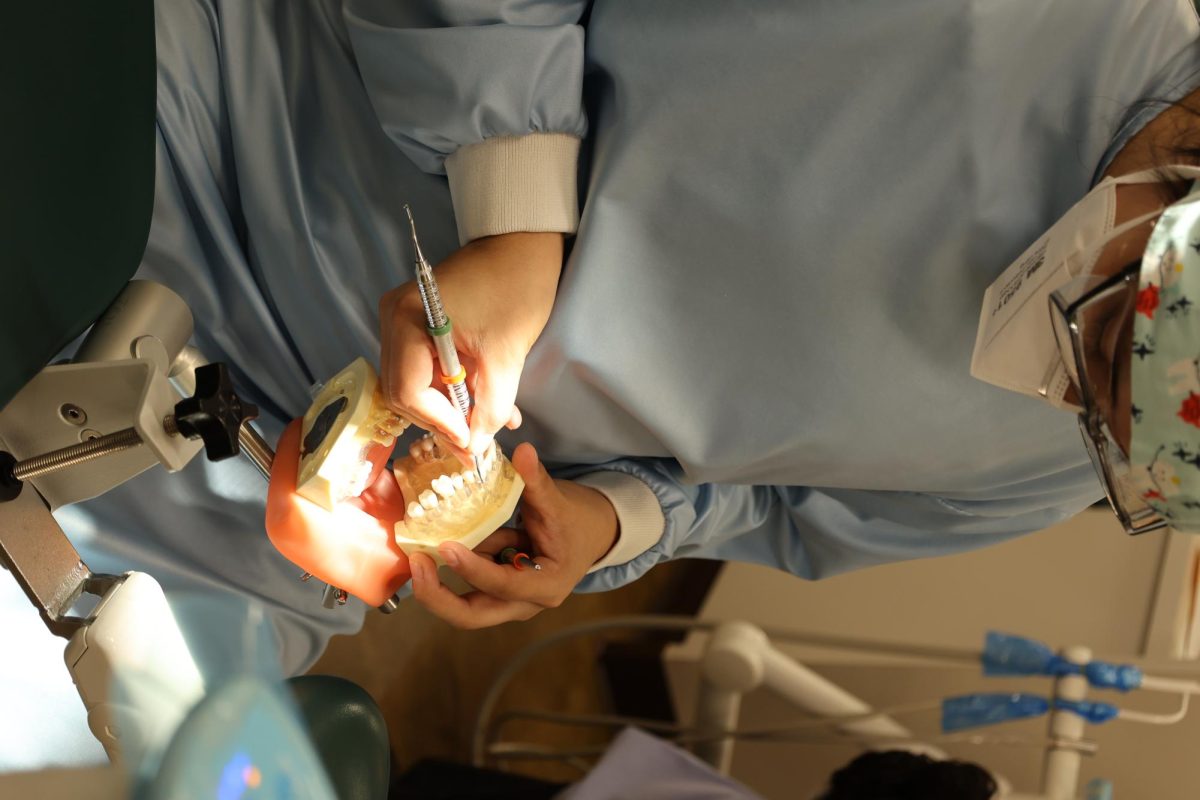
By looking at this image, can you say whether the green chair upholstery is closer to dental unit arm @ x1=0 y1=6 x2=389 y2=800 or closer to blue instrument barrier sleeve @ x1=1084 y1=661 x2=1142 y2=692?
dental unit arm @ x1=0 y1=6 x2=389 y2=800

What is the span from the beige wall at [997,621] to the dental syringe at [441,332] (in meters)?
1.54

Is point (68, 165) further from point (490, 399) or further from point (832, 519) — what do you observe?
point (832, 519)

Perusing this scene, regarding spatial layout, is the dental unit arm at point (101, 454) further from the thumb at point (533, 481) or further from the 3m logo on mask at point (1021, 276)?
the 3m logo on mask at point (1021, 276)

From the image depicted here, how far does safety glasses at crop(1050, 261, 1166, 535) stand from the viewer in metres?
0.61

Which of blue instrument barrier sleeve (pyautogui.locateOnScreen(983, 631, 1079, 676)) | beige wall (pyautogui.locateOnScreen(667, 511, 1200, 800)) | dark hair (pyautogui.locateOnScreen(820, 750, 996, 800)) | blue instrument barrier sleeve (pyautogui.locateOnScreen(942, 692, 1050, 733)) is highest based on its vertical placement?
blue instrument barrier sleeve (pyautogui.locateOnScreen(983, 631, 1079, 676))

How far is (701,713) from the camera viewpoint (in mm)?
1804

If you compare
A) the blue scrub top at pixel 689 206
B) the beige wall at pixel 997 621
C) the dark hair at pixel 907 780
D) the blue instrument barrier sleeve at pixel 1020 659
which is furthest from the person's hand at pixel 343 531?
the beige wall at pixel 997 621

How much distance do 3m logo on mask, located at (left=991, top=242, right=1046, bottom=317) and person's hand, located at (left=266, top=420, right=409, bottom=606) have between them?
45 cm

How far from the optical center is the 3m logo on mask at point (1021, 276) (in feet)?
2.17

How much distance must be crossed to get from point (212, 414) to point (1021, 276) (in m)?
0.52

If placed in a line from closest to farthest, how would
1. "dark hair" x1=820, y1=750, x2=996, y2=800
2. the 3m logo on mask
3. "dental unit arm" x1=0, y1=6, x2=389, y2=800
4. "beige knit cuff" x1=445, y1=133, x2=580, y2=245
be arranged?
"dental unit arm" x1=0, y1=6, x2=389, y2=800 → the 3m logo on mask → "beige knit cuff" x1=445, y1=133, x2=580, y2=245 → "dark hair" x1=820, y1=750, x2=996, y2=800

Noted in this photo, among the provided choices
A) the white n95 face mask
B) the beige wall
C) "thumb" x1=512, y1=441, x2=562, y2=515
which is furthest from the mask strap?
the beige wall

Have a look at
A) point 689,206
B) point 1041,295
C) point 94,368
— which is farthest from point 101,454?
point 1041,295

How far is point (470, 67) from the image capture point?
0.74 metres
